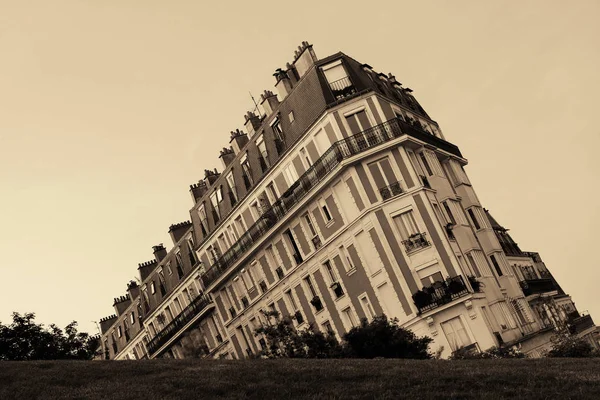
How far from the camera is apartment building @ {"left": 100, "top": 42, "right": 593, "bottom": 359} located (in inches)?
1636

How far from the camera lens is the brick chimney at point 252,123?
55344 mm

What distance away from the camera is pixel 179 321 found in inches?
2660

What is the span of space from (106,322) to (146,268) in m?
14.3

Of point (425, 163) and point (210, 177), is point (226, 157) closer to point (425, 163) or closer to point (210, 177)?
point (210, 177)

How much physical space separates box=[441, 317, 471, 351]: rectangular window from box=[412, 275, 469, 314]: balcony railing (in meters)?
1.11

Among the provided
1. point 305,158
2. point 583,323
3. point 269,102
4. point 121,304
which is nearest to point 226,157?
point 269,102

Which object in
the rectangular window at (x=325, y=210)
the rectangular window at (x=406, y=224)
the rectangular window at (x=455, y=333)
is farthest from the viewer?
the rectangular window at (x=325, y=210)

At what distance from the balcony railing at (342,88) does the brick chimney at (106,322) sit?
55.4 m

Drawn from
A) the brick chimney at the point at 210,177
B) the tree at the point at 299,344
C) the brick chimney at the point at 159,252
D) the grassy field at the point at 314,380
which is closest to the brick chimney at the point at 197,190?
the brick chimney at the point at 210,177

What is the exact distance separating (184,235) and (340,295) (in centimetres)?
2481

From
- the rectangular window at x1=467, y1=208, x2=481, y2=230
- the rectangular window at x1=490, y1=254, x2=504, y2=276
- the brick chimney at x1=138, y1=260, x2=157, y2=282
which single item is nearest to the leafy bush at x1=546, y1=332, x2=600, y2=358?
the rectangular window at x1=490, y1=254, x2=504, y2=276

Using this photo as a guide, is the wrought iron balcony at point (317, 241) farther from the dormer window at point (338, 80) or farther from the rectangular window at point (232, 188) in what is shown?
the rectangular window at point (232, 188)

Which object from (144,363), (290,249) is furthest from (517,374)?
(290,249)

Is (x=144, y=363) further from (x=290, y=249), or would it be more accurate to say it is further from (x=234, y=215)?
(x=234, y=215)
